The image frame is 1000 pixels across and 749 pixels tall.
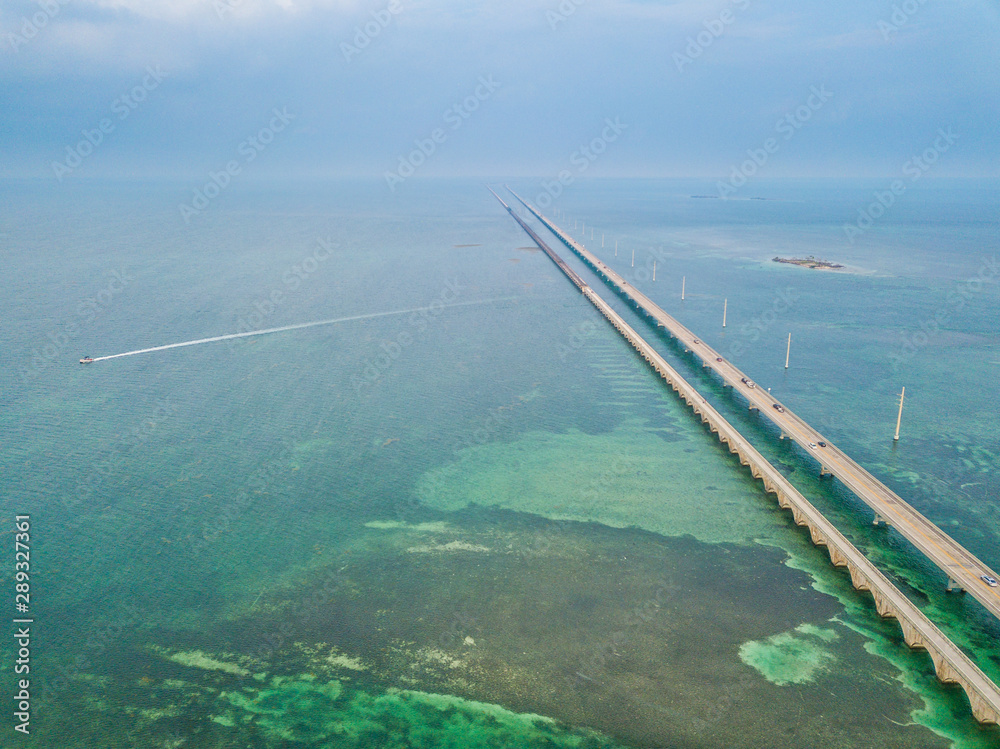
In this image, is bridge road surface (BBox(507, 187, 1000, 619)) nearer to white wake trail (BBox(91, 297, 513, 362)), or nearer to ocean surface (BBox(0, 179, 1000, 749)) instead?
ocean surface (BBox(0, 179, 1000, 749))

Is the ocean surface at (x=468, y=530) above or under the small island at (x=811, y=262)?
under

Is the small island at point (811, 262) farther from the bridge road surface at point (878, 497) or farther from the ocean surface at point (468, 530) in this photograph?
the bridge road surface at point (878, 497)

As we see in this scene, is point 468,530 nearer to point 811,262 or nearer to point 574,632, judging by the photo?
point 574,632

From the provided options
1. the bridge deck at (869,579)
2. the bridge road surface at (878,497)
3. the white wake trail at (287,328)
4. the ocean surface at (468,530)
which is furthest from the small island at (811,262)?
the bridge deck at (869,579)

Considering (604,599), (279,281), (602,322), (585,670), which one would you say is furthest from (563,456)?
(279,281)

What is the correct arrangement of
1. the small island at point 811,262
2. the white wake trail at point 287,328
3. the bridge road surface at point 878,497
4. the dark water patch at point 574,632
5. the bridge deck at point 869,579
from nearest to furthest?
the bridge deck at point 869,579 < the dark water patch at point 574,632 < the bridge road surface at point 878,497 < the white wake trail at point 287,328 < the small island at point 811,262

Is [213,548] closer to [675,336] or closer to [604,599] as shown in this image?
[604,599]

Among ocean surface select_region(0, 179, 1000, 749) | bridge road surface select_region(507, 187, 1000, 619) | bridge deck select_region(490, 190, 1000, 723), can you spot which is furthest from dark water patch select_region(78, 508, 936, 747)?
bridge road surface select_region(507, 187, 1000, 619)
